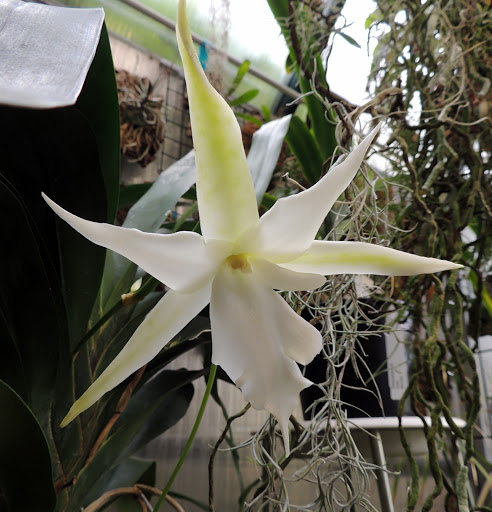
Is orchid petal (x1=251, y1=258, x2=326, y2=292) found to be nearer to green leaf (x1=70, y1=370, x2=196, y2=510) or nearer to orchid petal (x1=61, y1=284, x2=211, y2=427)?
orchid petal (x1=61, y1=284, x2=211, y2=427)

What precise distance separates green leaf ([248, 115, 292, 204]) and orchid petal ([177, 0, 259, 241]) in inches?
10.1

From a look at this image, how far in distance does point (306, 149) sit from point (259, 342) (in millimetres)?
670

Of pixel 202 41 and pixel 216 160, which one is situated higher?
pixel 202 41

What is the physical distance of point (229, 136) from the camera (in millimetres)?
249

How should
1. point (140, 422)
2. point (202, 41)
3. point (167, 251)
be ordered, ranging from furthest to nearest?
1. point (202, 41)
2. point (140, 422)
3. point (167, 251)

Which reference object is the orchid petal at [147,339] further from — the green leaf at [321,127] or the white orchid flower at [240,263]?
the green leaf at [321,127]

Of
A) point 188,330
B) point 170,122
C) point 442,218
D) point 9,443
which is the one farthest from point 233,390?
point 170,122

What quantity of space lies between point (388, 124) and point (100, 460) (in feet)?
2.39

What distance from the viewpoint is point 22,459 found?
359 millimetres

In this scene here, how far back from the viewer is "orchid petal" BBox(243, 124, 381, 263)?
Answer: 0.84 ft

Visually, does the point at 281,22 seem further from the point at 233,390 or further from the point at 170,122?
the point at 233,390

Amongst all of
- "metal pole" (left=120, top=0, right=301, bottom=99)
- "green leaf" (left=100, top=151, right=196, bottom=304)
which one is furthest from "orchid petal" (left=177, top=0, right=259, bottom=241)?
"metal pole" (left=120, top=0, right=301, bottom=99)

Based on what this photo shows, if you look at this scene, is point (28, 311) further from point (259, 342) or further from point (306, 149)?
point (306, 149)

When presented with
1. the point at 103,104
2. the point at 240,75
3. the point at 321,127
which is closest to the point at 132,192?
the point at 103,104
